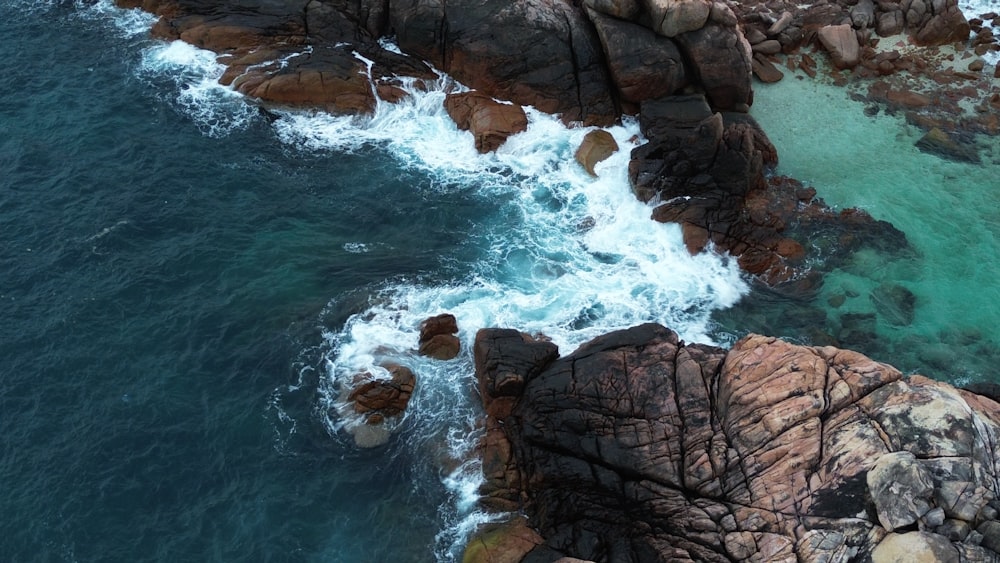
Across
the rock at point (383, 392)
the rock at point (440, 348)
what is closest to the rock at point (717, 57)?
the rock at point (440, 348)

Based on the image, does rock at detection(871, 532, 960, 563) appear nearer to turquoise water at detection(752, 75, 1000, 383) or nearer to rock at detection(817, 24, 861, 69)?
turquoise water at detection(752, 75, 1000, 383)

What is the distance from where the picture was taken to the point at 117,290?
40.7 m

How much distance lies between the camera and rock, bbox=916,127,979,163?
49.6 meters

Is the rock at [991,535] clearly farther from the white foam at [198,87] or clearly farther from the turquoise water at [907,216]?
the white foam at [198,87]

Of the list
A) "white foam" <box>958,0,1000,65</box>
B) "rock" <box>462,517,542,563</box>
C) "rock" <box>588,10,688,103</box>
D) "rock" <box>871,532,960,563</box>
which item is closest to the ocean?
"rock" <box>462,517,542,563</box>

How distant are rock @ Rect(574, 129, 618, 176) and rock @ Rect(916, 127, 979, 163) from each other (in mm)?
21269

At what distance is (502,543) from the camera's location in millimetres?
31109

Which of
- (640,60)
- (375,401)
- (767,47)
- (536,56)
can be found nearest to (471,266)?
(375,401)

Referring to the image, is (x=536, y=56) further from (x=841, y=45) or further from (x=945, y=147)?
(x=945, y=147)

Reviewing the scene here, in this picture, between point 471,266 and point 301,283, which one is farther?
point 471,266

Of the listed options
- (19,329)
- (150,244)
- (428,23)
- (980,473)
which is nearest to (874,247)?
(980,473)

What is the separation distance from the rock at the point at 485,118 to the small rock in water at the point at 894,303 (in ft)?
79.3

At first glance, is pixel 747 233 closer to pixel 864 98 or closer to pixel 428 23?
pixel 864 98

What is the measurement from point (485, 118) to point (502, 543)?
29.3 metres
